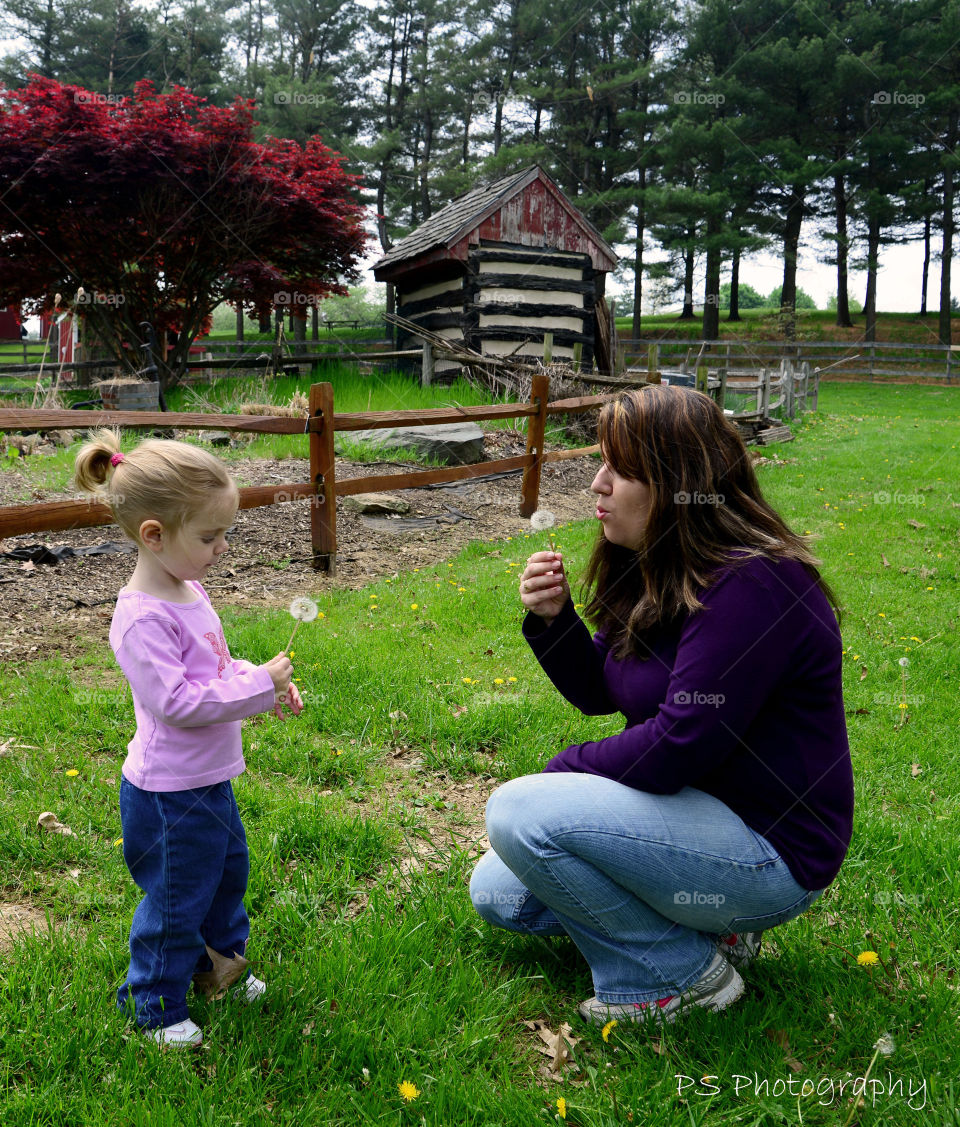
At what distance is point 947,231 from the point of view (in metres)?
29.9

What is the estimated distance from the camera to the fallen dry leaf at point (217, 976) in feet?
6.98

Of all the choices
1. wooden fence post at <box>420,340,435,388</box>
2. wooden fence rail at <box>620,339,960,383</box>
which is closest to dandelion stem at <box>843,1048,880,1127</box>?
wooden fence post at <box>420,340,435,388</box>

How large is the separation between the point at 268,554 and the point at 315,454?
91 cm

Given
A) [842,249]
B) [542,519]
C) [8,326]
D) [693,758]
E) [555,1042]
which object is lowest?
[555,1042]

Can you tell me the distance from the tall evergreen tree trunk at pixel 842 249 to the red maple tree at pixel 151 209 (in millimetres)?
22203

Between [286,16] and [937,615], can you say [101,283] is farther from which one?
[286,16]

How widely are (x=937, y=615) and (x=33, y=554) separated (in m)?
5.87

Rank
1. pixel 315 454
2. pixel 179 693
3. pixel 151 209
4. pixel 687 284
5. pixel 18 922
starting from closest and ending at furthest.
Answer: pixel 179 693 → pixel 18 922 → pixel 315 454 → pixel 151 209 → pixel 687 284

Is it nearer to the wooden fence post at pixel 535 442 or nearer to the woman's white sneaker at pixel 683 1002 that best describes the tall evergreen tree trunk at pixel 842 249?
the wooden fence post at pixel 535 442

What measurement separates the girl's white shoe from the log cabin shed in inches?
476

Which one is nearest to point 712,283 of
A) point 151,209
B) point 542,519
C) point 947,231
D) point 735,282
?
point 735,282

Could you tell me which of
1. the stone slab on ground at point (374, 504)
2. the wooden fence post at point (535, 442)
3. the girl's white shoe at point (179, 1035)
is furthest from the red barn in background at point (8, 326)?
the girl's white shoe at point (179, 1035)

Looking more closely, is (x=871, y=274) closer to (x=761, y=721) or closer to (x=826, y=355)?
(x=826, y=355)

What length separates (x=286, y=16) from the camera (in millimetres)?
31875
